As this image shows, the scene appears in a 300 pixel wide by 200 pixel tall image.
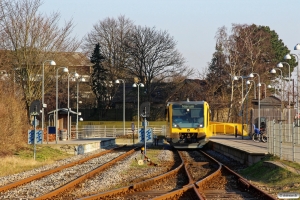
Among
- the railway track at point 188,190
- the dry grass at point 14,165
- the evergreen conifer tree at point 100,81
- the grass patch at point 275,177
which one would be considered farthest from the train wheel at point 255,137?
the evergreen conifer tree at point 100,81

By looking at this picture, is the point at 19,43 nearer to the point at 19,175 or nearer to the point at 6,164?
the point at 6,164

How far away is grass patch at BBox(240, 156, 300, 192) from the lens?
14723 millimetres

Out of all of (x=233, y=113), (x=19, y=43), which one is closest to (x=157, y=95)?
(x=233, y=113)

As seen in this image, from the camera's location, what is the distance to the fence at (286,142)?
2181cm

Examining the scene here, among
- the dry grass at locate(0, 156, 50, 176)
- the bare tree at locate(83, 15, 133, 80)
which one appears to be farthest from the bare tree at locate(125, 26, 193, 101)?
the dry grass at locate(0, 156, 50, 176)

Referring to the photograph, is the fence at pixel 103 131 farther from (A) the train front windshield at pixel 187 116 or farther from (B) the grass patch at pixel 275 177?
(B) the grass patch at pixel 275 177

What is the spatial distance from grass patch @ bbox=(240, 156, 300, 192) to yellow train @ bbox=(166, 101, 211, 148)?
52.5ft

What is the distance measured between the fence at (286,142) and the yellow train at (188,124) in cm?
1326

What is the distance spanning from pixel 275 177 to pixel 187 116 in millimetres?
20936

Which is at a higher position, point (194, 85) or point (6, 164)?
point (194, 85)

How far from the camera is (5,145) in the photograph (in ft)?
92.1

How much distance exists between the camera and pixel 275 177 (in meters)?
16.8

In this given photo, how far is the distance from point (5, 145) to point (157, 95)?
2286 inches

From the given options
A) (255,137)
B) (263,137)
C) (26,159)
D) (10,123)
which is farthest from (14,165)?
(255,137)
